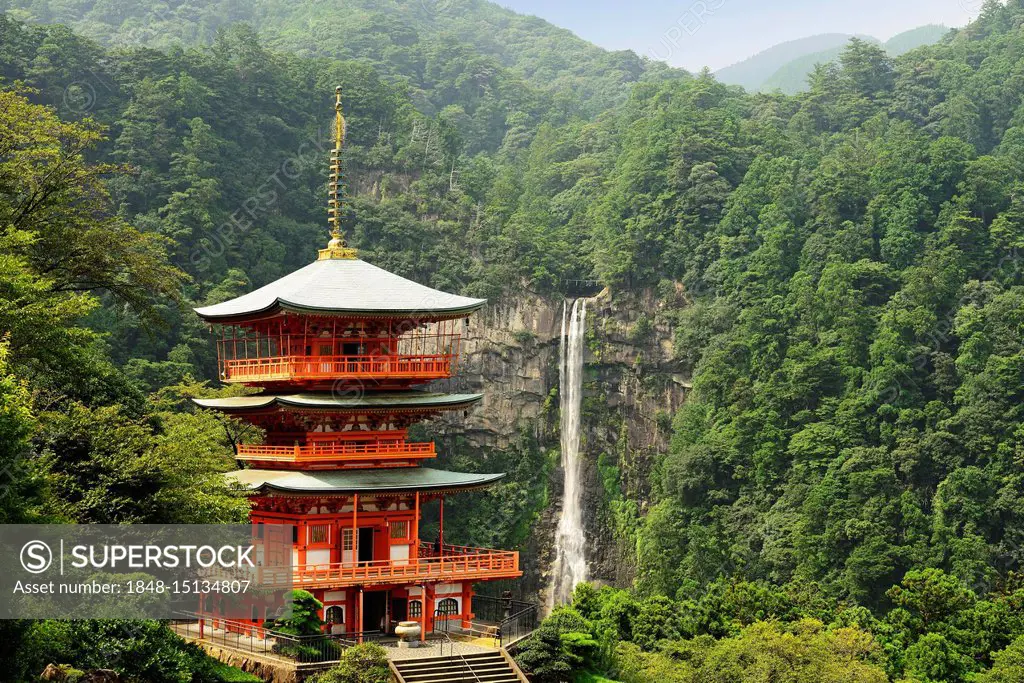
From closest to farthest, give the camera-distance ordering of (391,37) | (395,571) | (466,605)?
(395,571), (466,605), (391,37)

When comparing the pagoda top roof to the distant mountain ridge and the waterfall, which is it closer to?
the waterfall

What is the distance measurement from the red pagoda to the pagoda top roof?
0.05 metres

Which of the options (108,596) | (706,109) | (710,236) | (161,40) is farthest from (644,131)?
(108,596)

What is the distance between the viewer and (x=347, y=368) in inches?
1325

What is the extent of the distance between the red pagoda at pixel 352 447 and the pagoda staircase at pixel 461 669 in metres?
2.59

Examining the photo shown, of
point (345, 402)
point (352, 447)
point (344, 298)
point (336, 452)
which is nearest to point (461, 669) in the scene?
point (336, 452)

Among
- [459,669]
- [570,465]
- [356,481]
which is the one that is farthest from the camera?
[570,465]

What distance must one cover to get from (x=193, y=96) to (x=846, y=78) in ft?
124

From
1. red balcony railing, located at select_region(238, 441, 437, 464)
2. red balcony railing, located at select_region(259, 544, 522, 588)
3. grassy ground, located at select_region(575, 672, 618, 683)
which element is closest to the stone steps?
grassy ground, located at select_region(575, 672, 618, 683)

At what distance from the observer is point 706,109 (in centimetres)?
8181

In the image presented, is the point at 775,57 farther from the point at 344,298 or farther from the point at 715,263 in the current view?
the point at 344,298

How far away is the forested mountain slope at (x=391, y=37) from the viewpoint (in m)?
109

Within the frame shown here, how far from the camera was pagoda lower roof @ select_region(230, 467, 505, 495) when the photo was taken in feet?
105

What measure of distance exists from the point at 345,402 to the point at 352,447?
4.35 feet
